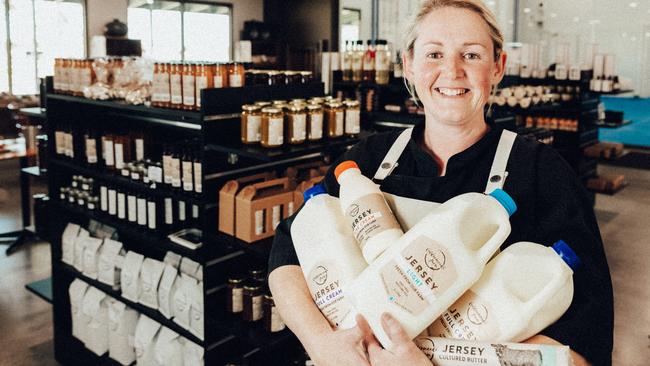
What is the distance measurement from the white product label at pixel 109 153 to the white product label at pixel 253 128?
1.01 m

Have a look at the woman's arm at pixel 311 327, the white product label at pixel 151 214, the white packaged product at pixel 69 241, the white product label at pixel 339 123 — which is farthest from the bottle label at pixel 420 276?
the white packaged product at pixel 69 241

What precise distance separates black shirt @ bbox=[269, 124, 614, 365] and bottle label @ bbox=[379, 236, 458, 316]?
26cm

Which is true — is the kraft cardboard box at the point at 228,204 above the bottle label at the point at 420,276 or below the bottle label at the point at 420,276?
below

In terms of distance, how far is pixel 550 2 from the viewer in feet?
34.9

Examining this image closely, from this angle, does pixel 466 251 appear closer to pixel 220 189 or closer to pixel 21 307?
pixel 220 189

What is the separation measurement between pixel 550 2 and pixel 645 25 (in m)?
1.59

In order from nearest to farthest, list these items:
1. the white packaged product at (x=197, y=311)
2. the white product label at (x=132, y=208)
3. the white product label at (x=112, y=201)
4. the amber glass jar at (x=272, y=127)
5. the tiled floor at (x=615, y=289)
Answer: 1. the amber glass jar at (x=272, y=127)
2. the white packaged product at (x=197, y=311)
3. the white product label at (x=132, y=208)
4. the white product label at (x=112, y=201)
5. the tiled floor at (x=615, y=289)

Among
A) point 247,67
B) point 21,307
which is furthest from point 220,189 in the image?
point 21,307

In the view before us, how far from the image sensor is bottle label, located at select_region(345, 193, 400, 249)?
1.04 metres

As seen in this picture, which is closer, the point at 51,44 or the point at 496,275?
the point at 496,275

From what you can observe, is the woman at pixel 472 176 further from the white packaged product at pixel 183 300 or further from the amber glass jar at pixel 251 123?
the white packaged product at pixel 183 300

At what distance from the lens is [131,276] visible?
316 cm

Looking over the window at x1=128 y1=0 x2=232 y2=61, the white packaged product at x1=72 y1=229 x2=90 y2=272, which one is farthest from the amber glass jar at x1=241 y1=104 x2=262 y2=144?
the window at x1=128 y1=0 x2=232 y2=61

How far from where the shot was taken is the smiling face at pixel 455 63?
1182 millimetres
